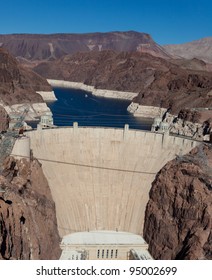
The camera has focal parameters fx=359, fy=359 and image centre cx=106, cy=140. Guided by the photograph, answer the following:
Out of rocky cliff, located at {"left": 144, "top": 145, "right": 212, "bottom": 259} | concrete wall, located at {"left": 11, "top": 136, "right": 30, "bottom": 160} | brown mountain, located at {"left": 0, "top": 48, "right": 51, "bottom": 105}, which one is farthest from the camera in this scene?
brown mountain, located at {"left": 0, "top": 48, "right": 51, "bottom": 105}

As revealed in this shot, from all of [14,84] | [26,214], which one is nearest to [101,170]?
[26,214]

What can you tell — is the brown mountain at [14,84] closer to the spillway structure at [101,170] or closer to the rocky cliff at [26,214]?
the spillway structure at [101,170]

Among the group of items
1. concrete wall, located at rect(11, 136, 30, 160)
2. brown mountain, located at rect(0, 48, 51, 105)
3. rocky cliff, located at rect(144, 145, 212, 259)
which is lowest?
rocky cliff, located at rect(144, 145, 212, 259)

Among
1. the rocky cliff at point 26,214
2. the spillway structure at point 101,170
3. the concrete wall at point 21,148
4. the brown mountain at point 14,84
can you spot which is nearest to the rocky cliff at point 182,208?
the spillway structure at point 101,170

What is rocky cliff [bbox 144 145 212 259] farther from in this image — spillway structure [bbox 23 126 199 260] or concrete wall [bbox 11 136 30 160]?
concrete wall [bbox 11 136 30 160]

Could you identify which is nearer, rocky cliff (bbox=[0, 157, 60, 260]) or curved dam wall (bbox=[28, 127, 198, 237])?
rocky cliff (bbox=[0, 157, 60, 260])

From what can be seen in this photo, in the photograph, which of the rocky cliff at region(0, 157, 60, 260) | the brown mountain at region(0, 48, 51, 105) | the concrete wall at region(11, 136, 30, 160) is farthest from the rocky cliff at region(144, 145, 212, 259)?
the brown mountain at region(0, 48, 51, 105)

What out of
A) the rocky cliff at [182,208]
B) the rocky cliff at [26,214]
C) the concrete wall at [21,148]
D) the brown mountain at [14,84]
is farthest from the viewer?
the brown mountain at [14,84]

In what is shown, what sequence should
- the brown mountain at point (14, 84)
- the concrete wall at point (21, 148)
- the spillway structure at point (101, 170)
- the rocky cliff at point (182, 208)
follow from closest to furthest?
the rocky cliff at point (182, 208)
the concrete wall at point (21, 148)
the spillway structure at point (101, 170)
the brown mountain at point (14, 84)
